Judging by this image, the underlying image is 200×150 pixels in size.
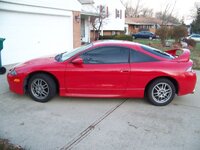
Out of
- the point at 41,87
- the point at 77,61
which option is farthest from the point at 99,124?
the point at 41,87

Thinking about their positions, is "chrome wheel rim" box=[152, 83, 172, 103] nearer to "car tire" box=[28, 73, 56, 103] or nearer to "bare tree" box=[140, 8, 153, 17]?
"car tire" box=[28, 73, 56, 103]

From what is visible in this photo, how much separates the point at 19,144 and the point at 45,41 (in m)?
8.17

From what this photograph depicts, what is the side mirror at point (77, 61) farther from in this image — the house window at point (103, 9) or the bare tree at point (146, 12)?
the bare tree at point (146, 12)

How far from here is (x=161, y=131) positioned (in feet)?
13.1

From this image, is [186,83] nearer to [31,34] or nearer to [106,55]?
[106,55]

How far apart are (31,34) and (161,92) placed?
→ 7.04 meters

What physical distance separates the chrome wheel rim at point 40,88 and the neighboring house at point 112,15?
24443mm

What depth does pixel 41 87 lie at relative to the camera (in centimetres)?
512

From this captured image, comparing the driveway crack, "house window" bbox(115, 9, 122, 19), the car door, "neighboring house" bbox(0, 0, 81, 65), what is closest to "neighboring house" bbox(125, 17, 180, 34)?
"house window" bbox(115, 9, 122, 19)

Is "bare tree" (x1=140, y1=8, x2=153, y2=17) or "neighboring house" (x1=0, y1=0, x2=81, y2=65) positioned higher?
"bare tree" (x1=140, y1=8, x2=153, y2=17)

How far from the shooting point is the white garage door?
29.6 feet

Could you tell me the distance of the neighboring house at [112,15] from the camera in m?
29.7

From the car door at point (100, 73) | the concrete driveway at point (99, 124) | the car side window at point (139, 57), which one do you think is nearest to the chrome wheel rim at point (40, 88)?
the concrete driveway at point (99, 124)

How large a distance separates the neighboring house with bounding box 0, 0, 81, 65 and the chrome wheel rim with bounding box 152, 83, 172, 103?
6373 millimetres
